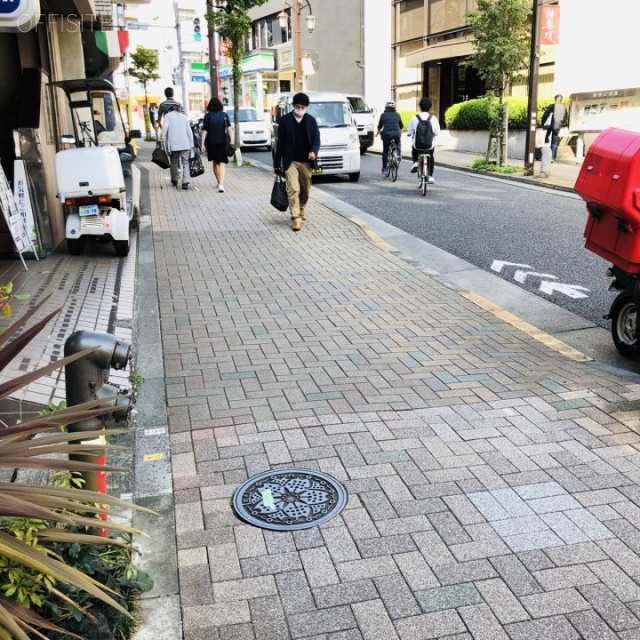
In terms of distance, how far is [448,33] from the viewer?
3119 centimetres

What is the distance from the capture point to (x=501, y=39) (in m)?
19.4

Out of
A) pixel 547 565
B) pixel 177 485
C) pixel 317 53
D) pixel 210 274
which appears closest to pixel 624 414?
pixel 547 565

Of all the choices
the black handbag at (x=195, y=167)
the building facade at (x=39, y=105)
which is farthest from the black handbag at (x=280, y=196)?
the black handbag at (x=195, y=167)

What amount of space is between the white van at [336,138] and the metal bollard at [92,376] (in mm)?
14686

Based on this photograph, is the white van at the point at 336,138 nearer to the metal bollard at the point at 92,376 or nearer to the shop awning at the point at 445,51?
the shop awning at the point at 445,51

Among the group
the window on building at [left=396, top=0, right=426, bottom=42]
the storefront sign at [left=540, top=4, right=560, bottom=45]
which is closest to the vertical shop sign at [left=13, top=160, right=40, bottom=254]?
the storefront sign at [left=540, top=4, right=560, bottom=45]

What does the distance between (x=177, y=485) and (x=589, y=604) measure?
2.10 metres

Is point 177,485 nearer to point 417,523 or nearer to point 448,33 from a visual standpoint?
point 417,523

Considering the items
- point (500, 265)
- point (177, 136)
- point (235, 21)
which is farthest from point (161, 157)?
point (500, 265)

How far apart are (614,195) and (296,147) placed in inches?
248

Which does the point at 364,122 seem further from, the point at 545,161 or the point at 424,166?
the point at 424,166

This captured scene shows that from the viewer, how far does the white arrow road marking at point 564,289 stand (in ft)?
25.9

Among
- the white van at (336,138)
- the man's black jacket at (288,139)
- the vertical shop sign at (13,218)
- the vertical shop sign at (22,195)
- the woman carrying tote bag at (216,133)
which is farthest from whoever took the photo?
the white van at (336,138)

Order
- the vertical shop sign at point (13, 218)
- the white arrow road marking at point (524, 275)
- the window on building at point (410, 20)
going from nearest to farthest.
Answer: the vertical shop sign at point (13, 218) < the white arrow road marking at point (524, 275) < the window on building at point (410, 20)
